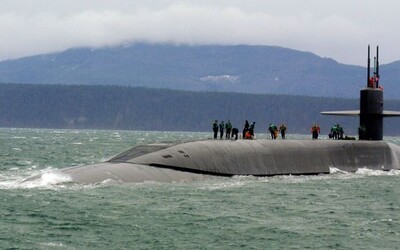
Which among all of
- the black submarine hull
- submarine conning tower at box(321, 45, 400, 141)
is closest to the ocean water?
the black submarine hull

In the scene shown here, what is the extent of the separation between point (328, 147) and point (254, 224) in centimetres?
1985

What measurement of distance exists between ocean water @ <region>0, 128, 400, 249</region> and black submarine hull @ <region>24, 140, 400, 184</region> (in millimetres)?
894

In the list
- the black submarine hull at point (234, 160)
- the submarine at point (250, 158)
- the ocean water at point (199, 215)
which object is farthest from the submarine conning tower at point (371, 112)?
the ocean water at point (199, 215)

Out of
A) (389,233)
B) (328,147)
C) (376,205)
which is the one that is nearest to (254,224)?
(389,233)

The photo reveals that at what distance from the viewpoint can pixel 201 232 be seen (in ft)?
81.2

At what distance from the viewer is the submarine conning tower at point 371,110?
4834cm

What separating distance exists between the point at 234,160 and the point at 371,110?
1270 centimetres

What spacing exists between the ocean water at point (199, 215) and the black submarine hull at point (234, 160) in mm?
894

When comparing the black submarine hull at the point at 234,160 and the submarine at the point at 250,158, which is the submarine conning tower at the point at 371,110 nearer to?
the submarine at the point at 250,158

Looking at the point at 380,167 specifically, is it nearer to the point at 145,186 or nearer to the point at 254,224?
the point at 145,186

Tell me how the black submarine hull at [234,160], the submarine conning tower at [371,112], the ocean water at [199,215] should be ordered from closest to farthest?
1. the ocean water at [199,215]
2. the black submarine hull at [234,160]
3. the submarine conning tower at [371,112]

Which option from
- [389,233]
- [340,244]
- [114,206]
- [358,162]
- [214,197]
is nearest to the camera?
[340,244]

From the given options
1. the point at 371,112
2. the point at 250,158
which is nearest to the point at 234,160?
the point at 250,158

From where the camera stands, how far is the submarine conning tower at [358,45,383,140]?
48344 millimetres
